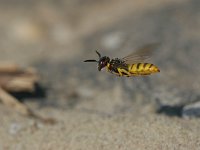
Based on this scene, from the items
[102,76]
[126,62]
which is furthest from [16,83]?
[126,62]

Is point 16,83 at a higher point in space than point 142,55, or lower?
higher

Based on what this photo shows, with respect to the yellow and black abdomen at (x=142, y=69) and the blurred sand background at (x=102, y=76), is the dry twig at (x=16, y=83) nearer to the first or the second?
the blurred sand background at (x=102, y=76)

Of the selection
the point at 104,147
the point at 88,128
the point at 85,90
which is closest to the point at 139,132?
the point at 104,147

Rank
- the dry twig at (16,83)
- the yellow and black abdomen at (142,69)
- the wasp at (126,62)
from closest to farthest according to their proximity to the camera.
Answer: the yellow and black abdomen at (142,69), the wasp at (126,62), the dry twig at (16,83)

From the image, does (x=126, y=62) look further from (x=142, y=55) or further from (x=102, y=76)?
(x=102, y=76)

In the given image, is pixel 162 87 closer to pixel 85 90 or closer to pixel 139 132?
pixel 85 90

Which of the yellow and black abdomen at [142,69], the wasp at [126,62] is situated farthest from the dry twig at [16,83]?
the yellow and black abdomen at [142,69]
